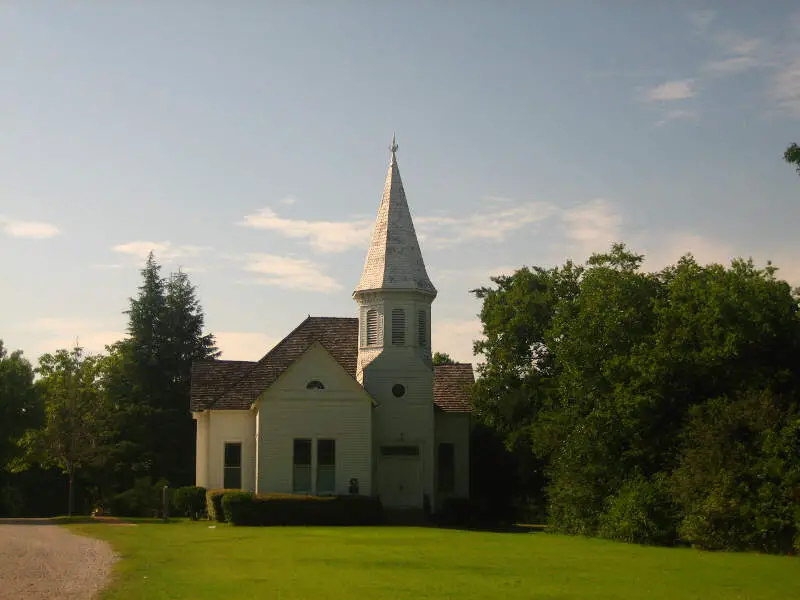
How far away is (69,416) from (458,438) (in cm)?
2219

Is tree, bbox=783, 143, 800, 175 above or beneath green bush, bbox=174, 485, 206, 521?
above

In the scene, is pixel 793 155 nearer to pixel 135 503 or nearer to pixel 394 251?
pixel 394 251

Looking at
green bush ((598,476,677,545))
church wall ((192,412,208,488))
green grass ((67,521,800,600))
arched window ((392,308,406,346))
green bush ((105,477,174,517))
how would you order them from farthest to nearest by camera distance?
green bush ((105,477,174,517))
church wall ((192,412,208,488))
arched window ((392,308,406,346))
green bush ((598,476,677,545))
green grass ((67,521,800,600))

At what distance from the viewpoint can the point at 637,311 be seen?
124 ft

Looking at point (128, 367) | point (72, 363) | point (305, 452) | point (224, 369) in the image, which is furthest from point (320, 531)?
point (128, 367)

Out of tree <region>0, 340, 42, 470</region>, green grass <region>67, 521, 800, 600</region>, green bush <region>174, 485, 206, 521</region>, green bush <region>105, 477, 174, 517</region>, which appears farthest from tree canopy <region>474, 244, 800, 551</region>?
tree <region>0, 340, 42, 470</region>

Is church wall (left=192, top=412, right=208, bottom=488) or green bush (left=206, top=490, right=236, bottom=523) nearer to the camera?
green bush (left=206, top=490, right=236, bottom=523)

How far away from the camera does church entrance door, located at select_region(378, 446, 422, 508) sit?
45281 mm

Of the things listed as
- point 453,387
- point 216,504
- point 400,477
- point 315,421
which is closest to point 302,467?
point 315,421

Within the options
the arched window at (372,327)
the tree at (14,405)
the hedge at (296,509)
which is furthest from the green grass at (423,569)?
the tree at (14,405)

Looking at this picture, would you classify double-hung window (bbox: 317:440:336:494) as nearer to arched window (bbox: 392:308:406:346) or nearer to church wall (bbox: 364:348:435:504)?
church wall (bbox: 364:348:435:504)

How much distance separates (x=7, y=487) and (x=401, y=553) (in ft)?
148

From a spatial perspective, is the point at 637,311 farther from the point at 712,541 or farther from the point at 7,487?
the point at 7,487

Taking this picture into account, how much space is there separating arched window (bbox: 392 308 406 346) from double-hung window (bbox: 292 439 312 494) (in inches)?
238
